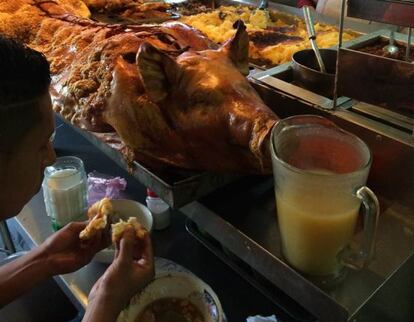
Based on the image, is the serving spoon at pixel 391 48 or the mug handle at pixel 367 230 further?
the serving spoon at pixel 391 48

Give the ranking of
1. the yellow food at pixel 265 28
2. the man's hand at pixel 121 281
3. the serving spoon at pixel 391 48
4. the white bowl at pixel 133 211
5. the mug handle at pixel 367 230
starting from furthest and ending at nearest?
the yellow food at pixel 265 28
the serving spoon at pixel 391 48
the white bowl at pixel 133 211
the man's hand at pixel 121 281
the mug handle at pixel 367 230

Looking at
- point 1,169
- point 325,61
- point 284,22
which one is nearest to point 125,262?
point 1,169

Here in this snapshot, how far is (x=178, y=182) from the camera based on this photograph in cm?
95

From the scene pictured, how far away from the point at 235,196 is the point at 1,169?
52cm

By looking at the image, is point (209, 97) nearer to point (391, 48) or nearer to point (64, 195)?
point (64, 195)

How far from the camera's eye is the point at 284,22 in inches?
99.6

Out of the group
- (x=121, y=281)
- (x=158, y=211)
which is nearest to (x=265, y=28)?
(x=158, y=211)

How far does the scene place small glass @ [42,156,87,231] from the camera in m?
1.28

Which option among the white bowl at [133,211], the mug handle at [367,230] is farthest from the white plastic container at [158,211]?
the mug handle at [367,230]

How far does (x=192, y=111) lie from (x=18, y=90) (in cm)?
37

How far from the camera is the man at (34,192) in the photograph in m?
0.77

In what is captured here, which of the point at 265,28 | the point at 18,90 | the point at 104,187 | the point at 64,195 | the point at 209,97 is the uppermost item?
the point at 18,90

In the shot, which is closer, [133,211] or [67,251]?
[67,251]

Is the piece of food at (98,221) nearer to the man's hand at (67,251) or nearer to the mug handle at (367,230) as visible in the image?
the man's hand at (67,251)
